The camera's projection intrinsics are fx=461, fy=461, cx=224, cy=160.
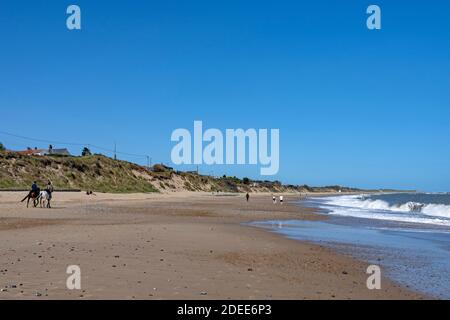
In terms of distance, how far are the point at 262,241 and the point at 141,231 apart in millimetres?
4664

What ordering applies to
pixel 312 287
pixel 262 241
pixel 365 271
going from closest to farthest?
→ pixel 312 287 < pixel 365 271 < pixel 262 241

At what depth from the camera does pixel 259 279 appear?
29.2 feet

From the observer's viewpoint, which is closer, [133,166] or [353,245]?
[353,245]

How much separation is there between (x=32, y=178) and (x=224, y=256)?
159ft

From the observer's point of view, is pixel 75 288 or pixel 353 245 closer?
pixel 75 288

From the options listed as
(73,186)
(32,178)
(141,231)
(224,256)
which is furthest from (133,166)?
(224,256)

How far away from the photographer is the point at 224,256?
11898mm

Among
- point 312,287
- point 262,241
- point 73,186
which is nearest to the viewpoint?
point 312,287

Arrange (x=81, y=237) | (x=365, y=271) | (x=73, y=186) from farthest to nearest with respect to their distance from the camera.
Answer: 1. (x=73, y=186)
2. (x=81, y=237)
3. (x=365, y=271)

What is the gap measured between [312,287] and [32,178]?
2056 inches

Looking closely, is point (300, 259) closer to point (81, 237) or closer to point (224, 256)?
point (224, 256)

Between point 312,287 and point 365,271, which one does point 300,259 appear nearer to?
point 365,271
